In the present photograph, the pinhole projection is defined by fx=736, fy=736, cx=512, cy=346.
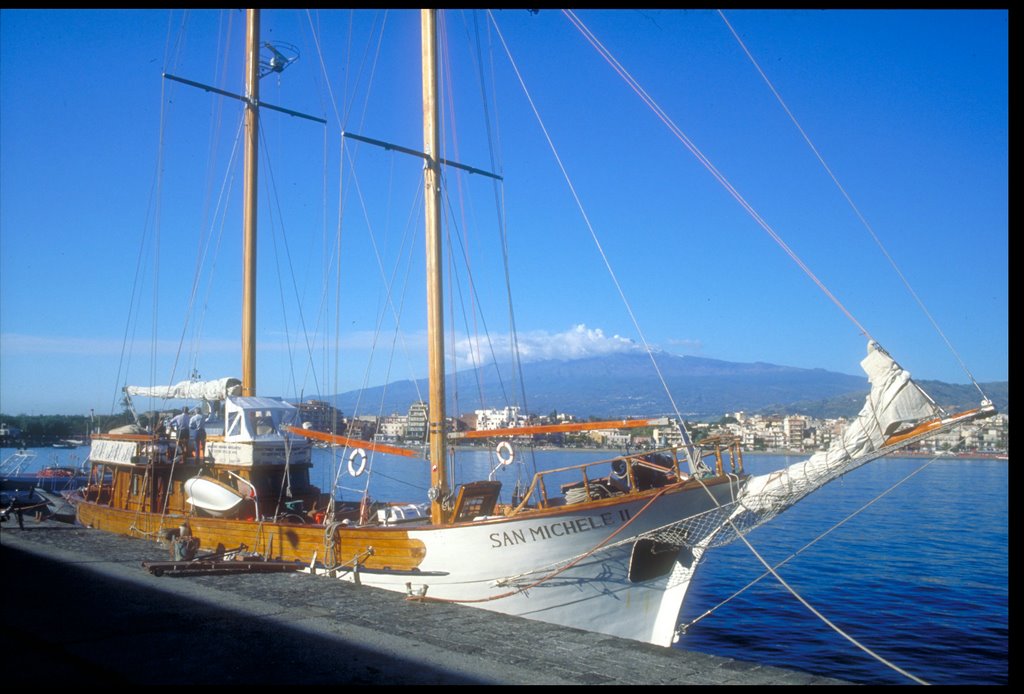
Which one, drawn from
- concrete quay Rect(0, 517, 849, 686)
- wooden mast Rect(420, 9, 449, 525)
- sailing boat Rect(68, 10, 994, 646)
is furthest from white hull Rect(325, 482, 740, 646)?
wooden mast Rect(420, 9, 449, 525)

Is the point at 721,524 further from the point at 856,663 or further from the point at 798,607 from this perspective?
the point at 798,607

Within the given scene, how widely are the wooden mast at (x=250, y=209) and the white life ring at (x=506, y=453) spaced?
8952 millimetres

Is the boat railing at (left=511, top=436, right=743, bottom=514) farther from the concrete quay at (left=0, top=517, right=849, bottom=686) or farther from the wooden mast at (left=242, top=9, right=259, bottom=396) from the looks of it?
the wooden mast at (left=242, top=9, right=259, bottom=396)

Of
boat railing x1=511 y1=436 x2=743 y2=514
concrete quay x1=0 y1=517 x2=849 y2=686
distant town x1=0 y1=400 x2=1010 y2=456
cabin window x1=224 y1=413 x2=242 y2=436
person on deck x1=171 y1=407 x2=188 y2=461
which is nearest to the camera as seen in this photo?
concrete quay x1=0 y1=517 x2=849 y2=686

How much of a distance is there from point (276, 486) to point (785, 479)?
11.0m

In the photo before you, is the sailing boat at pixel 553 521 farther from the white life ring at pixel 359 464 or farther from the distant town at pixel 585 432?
the distant town at pixel 585 432

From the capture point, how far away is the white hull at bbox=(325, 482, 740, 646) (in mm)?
11094

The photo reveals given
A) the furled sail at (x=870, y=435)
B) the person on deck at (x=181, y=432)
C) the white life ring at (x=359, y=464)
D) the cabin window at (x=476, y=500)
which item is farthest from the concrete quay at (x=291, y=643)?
the person on deck at (x=181, y=432)

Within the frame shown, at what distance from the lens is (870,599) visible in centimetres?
2105

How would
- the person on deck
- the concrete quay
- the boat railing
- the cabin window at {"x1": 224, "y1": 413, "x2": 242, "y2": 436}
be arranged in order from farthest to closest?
the person on deck
the cabin window at {"x1": 224, "y1": 413, "x2": 242, "y2": 436}
the boat railing
the concrete quay

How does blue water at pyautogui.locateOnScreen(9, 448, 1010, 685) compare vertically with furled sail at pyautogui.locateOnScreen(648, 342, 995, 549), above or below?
below

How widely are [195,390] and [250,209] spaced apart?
525 centimetres

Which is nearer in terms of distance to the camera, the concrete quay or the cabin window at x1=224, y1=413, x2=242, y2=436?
the concrete quay

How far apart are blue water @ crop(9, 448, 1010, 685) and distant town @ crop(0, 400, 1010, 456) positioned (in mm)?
1516
